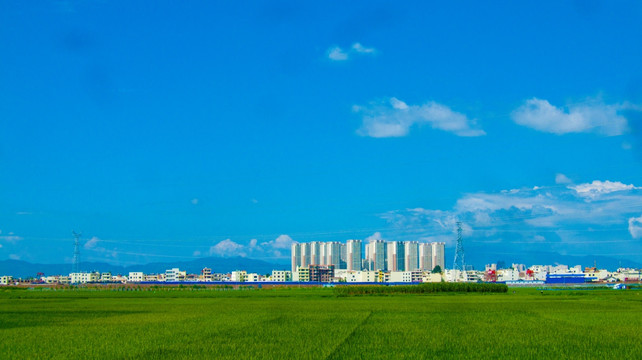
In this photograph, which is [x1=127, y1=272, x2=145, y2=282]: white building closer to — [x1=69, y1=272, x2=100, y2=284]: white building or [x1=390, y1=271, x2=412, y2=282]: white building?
[x1=69, y1=272, x2=100, y2=284]: white building

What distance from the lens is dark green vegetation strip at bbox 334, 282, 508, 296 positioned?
63750 mm

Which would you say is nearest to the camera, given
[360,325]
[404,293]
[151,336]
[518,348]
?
[518,348]

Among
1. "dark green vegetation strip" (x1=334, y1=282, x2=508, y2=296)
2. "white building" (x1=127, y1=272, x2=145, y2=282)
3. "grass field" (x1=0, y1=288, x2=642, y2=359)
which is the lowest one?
"white building" (x1=127, y1=272, x2=145, y2=282)

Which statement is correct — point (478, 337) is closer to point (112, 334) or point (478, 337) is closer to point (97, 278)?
point (112, 334)

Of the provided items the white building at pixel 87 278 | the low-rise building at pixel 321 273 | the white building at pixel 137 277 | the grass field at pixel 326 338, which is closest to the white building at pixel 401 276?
the low-rise building at pixel 321 273

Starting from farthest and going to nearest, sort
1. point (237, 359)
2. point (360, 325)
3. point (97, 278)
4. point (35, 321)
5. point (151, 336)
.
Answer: point (97, 278), point (35, 321), point (360, 325), point (151, 336), point (237, 359)

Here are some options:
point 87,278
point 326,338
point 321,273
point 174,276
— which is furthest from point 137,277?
point 326,338

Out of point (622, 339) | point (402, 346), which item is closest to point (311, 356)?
point (402, 346)

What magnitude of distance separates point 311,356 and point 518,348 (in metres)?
5.21

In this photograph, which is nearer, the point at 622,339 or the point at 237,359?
the point at 237,359

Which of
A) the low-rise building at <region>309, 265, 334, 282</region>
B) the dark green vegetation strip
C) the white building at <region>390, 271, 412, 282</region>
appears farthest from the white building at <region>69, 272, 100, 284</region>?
the dark green vegetation strip

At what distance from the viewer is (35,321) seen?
2588 centimetres

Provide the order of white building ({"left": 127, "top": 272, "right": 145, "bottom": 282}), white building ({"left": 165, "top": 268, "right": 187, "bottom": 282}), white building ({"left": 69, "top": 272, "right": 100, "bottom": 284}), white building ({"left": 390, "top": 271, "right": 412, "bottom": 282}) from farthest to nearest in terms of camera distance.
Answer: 1. white building ({"left": 127, "top": 272, "right": 145, "bottom": 282})
2. white building ({"left": 165, "top": 268, "right": 187, "bottom": 282})
3. white building ({"left": 69, "top": 272, "right": 100, "bottom": 284})
4. white building ({"left": 390, "top": 271, "right": 412, "bottom": 282})

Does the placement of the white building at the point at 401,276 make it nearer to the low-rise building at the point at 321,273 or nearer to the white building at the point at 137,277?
the low-rise building at the point at 321,273
